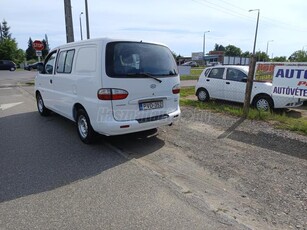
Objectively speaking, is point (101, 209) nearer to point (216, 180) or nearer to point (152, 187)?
point (152, 187)

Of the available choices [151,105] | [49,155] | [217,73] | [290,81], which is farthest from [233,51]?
[49,155]

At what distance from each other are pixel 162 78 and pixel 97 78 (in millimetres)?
1234

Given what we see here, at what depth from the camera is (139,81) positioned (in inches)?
171

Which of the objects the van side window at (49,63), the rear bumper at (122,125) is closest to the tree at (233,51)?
the van side window at (49,63)

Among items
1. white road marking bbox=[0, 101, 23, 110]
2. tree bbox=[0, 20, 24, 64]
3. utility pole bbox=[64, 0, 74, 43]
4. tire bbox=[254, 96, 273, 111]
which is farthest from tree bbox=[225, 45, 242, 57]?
white road marking bbox=[0, 101, 23, 110]

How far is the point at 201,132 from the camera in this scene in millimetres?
5785

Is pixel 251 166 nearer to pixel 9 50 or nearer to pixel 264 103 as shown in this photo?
pixel 264 103

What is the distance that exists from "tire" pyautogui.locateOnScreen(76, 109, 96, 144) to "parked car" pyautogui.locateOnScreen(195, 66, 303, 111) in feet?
18.6

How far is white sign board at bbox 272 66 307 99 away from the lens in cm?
590

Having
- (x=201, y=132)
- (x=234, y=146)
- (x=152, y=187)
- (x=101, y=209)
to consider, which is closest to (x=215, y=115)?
(x=201, y=132)

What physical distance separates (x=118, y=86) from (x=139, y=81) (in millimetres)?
410

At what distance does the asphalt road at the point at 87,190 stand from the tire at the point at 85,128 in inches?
5.3

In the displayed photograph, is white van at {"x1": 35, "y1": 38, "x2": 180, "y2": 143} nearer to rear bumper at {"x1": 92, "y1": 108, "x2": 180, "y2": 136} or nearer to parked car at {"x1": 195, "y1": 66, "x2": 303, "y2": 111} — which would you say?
rear bumper at {"x1": 92, "y1": 108, "x2": 180, "y2": 136}

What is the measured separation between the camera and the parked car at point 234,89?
308 inches
